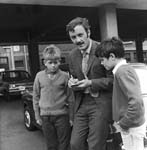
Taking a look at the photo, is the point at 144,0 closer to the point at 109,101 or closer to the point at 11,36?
the point at 109,101

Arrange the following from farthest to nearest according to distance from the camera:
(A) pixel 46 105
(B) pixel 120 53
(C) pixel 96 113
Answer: (A) pixel 46 105
(C) pixel 96 113
(B) pixel 120 53

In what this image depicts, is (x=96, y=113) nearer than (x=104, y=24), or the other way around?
(x=96, y=113)

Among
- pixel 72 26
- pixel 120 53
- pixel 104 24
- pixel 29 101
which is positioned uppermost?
pixel 104 24

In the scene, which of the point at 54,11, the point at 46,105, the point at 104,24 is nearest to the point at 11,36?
the point at 54,11

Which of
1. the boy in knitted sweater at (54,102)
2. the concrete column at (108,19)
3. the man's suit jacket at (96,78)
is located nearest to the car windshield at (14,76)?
the concrete column at (108,19)

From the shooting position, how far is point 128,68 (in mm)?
2264

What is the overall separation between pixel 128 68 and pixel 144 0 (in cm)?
811

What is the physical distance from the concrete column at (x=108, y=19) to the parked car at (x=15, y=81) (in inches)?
166

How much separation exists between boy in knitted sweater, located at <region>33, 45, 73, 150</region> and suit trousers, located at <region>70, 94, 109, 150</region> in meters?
0.48

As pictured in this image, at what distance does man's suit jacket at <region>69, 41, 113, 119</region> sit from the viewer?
2.48 metres

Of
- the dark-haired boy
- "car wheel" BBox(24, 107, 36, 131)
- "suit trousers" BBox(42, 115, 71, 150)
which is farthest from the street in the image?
the dark-haired boy

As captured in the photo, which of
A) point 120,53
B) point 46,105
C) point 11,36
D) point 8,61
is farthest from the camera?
point 8,61

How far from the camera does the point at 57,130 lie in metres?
3.18

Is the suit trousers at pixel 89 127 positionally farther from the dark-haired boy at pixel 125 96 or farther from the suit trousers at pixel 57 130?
the suit trousers at pixel 57 130
